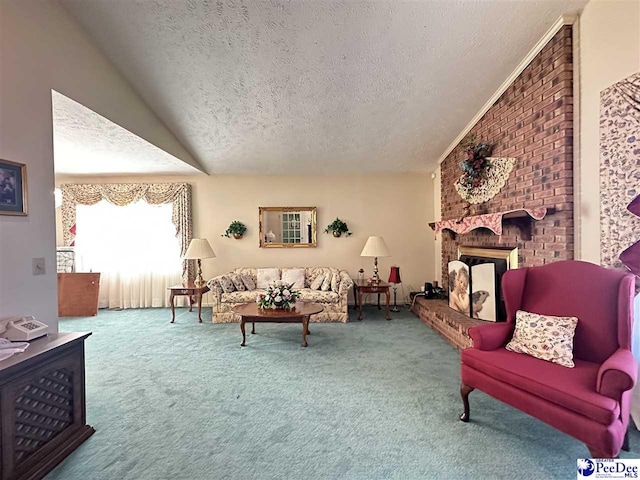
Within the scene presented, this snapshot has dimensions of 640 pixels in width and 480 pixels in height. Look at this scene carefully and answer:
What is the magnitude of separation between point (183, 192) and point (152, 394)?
3.93 m

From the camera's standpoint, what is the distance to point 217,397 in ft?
8.68

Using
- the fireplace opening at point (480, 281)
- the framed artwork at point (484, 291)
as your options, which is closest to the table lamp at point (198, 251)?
the fireplace opening at point (480, 281)

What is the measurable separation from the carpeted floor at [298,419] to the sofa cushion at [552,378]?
403 millimetres

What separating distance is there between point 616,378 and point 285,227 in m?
4.92

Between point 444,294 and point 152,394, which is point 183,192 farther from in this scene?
point 444,294

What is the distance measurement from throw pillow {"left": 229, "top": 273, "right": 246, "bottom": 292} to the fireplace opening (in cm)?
325

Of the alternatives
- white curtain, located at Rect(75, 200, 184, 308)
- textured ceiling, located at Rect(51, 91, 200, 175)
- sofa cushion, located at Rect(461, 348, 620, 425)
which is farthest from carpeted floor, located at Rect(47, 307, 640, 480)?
textured ceiling, located at Rect(51, 91, 200, 175)

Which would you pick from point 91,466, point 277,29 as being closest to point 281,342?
point 91,466

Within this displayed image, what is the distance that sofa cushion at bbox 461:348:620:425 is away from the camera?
65.3 inches

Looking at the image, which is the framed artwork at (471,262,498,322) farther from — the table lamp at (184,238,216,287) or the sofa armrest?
the table lamp at (184,238,216,287)

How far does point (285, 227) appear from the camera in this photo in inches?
234

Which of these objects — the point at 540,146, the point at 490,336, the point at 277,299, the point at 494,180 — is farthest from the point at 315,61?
the point at 490,336

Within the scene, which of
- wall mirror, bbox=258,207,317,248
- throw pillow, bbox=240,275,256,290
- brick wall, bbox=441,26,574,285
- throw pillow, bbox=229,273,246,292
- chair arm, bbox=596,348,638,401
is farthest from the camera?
wall mirror, bbox=258,207,317,248

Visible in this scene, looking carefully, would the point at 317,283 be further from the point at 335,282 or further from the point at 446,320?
the point at 446,320
